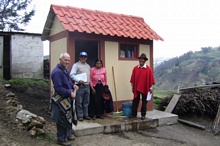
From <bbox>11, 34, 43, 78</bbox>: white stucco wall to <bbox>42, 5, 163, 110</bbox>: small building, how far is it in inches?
266

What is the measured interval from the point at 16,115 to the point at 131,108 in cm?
292

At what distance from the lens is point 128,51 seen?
A: 737cm

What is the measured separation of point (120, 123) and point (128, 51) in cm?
244

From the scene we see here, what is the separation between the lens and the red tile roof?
6441 mm

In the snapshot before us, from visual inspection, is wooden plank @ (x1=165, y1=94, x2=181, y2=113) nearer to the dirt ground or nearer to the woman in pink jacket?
the dirt ground

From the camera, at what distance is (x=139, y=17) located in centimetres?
837

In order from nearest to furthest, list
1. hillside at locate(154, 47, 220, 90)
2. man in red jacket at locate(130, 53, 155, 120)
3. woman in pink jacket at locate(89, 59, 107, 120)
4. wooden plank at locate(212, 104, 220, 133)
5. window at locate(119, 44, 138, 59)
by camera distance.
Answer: woman in pink jacket at locate(89, 59, 107, 120) < man in red jacket at locate(130, 53, 155, 120) < wooden plank at locate(212, 104, 220, 133) < window at locate(119, 44, 138, 59) < hillside at locate(154, 47, 220, 90)

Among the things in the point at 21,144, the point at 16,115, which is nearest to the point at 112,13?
the point at 16,115

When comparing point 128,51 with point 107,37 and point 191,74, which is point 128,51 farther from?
point 191,74

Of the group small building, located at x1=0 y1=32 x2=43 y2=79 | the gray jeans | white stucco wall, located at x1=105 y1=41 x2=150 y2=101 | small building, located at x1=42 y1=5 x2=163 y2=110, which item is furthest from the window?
small building, located at x1=0 y1=32 x2=43 y2=79

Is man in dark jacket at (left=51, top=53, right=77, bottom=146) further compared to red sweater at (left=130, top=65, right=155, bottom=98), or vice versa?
red sweater at (left=130, top=65, right=155, bottom=98)

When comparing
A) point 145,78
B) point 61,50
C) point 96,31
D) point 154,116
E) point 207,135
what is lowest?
point 207,135

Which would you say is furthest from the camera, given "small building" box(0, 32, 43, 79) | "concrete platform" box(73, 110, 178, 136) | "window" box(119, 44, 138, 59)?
"small building" box(0, 32, 43, 79)

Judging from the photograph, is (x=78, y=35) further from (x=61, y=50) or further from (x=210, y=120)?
(x=210, y=120)
